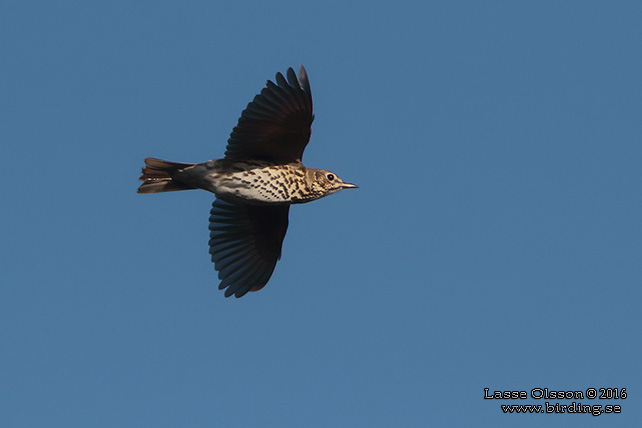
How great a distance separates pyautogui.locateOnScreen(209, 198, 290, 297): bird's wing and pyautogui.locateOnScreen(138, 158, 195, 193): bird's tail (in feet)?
5.17

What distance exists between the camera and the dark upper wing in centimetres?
1054

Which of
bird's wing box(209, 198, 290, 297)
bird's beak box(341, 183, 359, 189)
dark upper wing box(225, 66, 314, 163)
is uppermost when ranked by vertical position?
dark upper wing box(225, 66, 314, 163)

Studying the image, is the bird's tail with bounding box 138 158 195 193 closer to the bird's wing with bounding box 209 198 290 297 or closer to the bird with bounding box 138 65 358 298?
the bird with bounding box 138 65 358 298

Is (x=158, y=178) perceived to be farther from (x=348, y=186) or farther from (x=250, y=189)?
(x=348, y=186)

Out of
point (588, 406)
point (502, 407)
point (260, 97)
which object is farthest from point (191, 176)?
point (588, 406)

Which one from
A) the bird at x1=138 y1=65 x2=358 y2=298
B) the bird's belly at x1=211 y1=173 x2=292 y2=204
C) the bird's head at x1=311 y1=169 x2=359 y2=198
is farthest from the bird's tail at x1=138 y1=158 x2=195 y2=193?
the bird's head at x1=311 y1=169 x2=359 y2=198

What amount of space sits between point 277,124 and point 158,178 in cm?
165

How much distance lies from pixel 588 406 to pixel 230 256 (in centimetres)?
503

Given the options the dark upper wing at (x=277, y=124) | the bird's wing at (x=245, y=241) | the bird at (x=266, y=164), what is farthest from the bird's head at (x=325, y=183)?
the bird's wing at (x=245, y=241)

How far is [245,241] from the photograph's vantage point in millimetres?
12781

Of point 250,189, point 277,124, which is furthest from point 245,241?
point 277,124

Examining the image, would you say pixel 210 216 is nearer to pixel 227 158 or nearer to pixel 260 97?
pixel 227 158

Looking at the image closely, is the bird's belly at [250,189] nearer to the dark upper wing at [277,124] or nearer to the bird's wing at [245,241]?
the dark upper wing at [277,124]

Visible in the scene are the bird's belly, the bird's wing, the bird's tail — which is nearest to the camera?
the bird's belly
